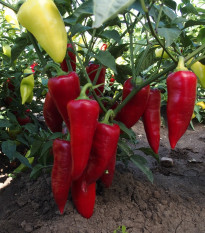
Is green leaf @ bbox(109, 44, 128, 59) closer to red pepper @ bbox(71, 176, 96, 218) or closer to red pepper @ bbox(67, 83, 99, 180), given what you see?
red pepper @ bbox(67, 83, 99, 180)

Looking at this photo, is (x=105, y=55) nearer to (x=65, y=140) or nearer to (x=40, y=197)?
(x=65, y=140)

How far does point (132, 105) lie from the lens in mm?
1165

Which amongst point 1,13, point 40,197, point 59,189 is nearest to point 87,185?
point 59,189

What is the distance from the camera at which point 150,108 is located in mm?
1230

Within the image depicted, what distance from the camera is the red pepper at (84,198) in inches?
48.1

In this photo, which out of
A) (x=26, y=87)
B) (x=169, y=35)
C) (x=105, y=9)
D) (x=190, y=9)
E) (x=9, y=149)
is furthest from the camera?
(x=26, y=87)

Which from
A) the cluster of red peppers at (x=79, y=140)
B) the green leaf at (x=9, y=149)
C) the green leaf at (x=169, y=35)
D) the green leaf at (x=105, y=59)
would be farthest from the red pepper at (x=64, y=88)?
the green leaf at (x=9, y=149)

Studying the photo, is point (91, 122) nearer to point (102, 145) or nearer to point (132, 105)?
point (102, 145)

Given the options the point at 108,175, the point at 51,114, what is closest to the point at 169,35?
the point at 51,114

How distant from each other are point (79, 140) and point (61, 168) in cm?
25

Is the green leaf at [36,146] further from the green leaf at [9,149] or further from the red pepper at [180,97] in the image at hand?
the red pepper at [180,97]

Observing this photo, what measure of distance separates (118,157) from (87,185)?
0.33 meters

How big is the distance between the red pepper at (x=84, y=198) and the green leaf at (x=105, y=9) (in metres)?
0.89

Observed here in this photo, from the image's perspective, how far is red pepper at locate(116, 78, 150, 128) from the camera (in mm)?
1140
